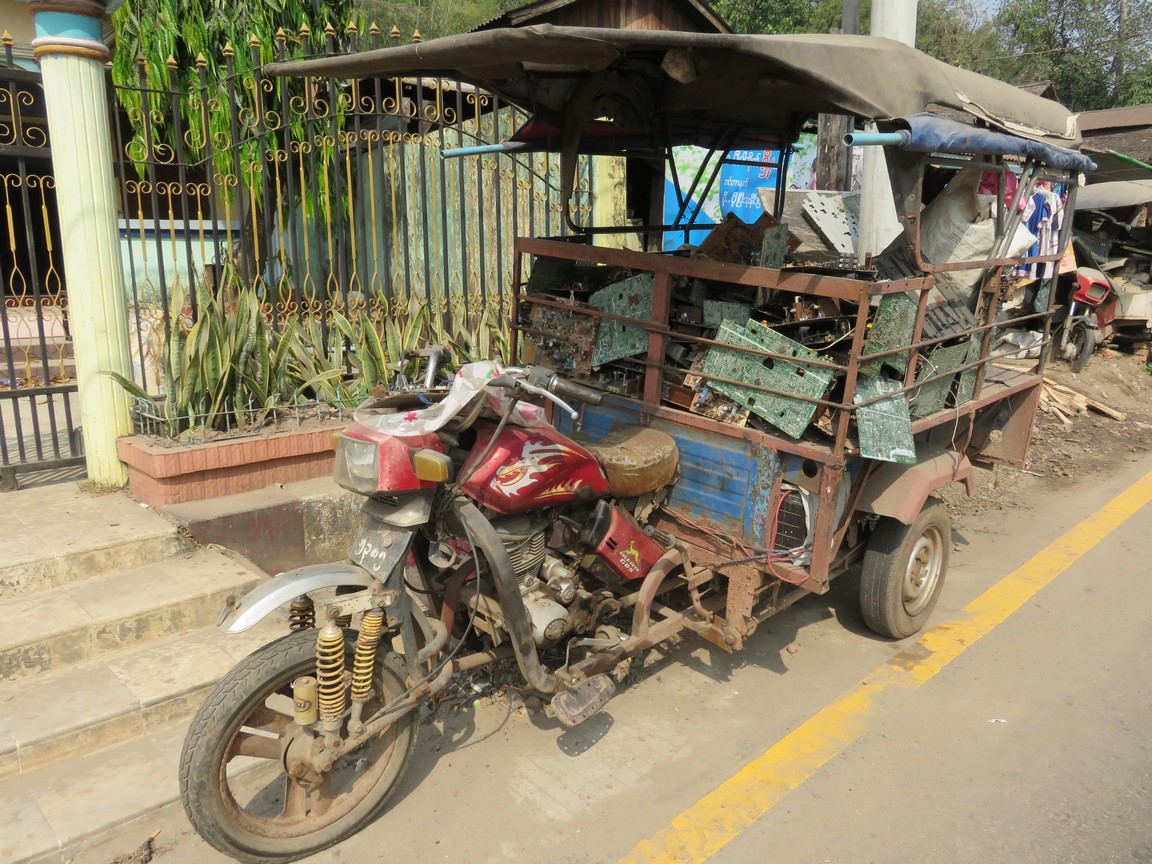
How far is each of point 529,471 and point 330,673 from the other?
0.95m

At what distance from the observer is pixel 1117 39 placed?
25.5m

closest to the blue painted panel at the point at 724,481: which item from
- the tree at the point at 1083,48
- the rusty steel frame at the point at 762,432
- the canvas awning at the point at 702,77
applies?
the rusty steel frame at the point at 762,432

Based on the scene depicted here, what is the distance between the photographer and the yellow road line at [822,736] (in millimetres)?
2848

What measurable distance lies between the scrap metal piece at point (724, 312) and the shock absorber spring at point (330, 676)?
2.07 meters

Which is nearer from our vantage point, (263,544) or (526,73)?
(526,73)

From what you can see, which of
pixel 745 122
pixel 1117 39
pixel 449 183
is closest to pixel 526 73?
pixel 745 122

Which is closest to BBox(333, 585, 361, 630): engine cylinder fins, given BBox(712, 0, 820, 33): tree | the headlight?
the headlight

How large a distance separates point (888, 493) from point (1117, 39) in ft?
94.2

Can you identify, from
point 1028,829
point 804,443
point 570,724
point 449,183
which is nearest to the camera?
point 1028,829

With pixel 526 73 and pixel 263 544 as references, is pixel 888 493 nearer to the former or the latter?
pixel 526 73

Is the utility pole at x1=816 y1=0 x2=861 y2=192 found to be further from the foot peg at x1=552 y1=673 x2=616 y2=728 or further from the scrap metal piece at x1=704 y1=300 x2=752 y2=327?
the foot peg at x1=552 y1=673 x2=616 y2=728

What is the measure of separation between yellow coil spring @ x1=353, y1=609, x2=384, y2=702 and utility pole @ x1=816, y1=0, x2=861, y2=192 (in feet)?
20.3

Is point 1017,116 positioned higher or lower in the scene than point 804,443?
higher

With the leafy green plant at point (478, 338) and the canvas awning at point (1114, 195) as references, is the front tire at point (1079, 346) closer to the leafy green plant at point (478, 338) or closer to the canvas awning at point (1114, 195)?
the canvas awning at point (1114, 195)
